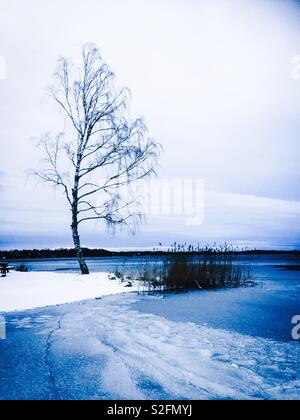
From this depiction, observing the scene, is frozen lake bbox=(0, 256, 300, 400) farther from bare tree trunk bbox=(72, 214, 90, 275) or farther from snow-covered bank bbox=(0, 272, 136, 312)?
bare tree trunk bbox=(72, 214, 90, 275)

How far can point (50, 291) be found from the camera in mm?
7734

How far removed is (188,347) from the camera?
384 centimetres

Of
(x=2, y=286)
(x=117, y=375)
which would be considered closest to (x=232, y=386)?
(x=117, y=375)

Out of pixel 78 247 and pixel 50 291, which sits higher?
pixel 78 247

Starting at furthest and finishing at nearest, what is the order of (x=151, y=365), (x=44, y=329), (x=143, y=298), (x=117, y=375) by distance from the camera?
(x=143, y=298)
(x=44, y=329)
(x=151, y=365)
(x=117, y=375)

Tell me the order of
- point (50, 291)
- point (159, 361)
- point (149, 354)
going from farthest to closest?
1. point (50, 291)
2. point (149, 354)
3. point (159, 361)

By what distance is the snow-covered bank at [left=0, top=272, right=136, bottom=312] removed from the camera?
648cm

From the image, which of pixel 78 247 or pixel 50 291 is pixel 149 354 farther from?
pixel 78 247

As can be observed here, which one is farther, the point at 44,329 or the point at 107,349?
the point at 44,329

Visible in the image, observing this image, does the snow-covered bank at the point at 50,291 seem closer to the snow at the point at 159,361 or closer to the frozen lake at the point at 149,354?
the frozen lake at the point at 149,354

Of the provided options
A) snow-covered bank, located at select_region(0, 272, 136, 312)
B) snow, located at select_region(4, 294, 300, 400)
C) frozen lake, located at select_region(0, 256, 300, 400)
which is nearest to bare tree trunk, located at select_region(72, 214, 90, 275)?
snow-covered bank, located at select_region(0, 272, 136, 312)

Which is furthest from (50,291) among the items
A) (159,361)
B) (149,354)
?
(159,361)
